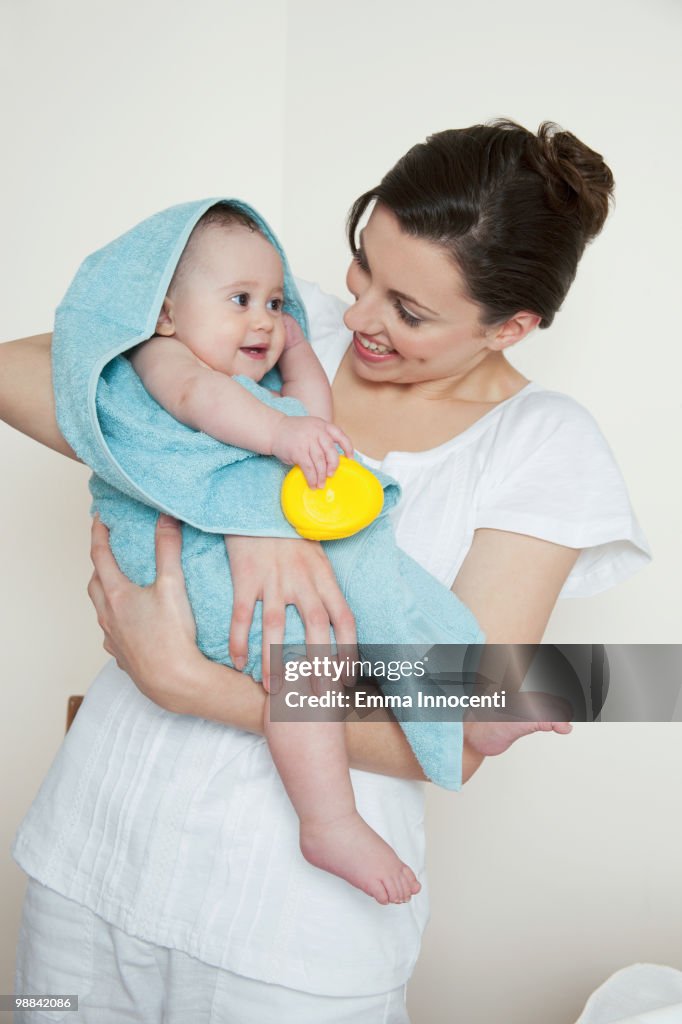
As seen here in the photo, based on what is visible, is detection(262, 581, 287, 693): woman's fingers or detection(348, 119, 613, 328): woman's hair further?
detection(348, 119, 613, 328): woman's hair

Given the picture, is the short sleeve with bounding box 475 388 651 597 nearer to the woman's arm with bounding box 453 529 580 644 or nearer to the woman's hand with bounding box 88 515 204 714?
the woman's arm with bounding box 453 529 580 644

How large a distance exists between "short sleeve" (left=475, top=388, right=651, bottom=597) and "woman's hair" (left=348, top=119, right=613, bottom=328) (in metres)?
0.18

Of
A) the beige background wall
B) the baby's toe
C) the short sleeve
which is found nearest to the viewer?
the baby's toe

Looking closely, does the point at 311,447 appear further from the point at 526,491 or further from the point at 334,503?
the point at 526,491

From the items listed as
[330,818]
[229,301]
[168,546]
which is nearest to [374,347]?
[229,301]

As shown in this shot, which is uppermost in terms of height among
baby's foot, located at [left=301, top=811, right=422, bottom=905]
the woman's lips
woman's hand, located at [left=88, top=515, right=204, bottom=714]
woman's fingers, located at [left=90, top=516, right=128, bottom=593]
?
the woman's lips

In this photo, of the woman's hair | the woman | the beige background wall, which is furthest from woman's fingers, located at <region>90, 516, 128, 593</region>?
the beige background wall

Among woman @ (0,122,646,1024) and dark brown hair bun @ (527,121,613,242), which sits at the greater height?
dark brown hair bun @ (527,121,613,242)

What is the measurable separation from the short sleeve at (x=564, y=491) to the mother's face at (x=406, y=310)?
0.42ft

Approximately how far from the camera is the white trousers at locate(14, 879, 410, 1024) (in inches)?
45.0

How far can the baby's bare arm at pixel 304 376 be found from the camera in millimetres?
1384

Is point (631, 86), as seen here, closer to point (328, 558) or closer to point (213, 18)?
point (213, 18)

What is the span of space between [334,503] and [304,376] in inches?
14.1

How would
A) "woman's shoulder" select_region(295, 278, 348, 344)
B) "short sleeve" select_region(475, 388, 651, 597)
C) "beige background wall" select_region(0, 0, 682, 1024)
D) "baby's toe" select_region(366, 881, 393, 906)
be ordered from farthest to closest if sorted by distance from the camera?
"beige background wall" select_region(0, 0, 682, 1024) < "woman's shoulder" select_region(295, 278, 348, 344) < "short sleeve" select_region(475, 388, 651, 597) < "baby's toe" select_region(366, 881, 393, 906)
